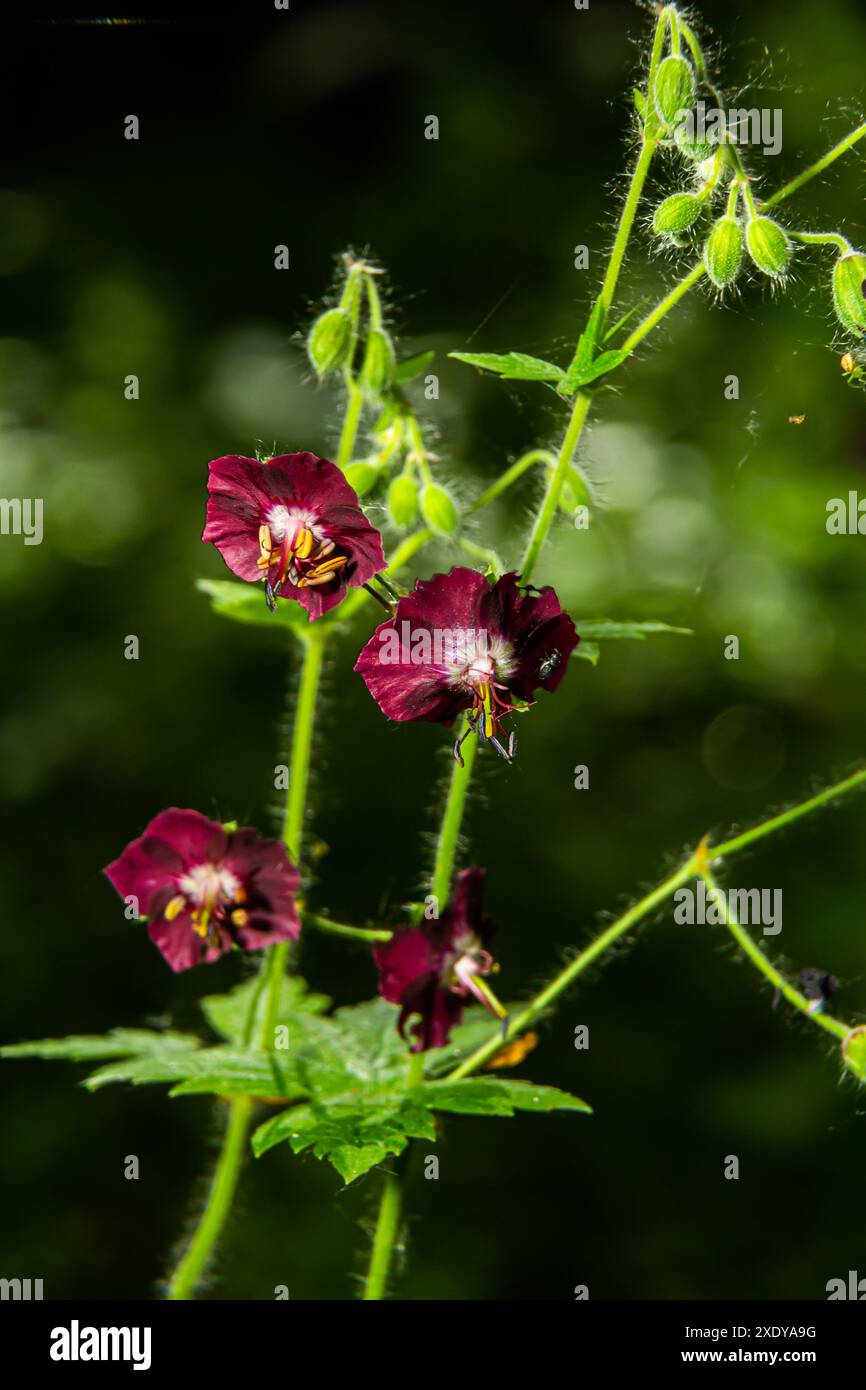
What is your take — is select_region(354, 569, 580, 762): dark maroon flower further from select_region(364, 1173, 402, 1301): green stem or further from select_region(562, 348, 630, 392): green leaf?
select_region(364, 1173, 402, 1301): green stem

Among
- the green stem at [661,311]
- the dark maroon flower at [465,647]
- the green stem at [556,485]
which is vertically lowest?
the dark maroon flower at [465,647]

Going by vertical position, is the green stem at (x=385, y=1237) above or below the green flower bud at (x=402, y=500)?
below

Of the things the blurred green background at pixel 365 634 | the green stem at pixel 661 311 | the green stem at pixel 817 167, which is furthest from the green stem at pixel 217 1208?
the blurred green background at pixel 365 634

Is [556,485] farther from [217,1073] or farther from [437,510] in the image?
[217,1073]

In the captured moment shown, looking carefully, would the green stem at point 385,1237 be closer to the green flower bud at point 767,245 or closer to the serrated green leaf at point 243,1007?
the serrated green leaf at point 243,1007

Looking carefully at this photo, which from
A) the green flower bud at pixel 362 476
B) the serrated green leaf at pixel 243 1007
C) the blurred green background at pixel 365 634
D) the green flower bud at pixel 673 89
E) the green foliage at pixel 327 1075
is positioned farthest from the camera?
the blurred green background at pixel 365 634

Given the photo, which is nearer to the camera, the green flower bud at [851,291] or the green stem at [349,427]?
the green flower bud at [851,291]

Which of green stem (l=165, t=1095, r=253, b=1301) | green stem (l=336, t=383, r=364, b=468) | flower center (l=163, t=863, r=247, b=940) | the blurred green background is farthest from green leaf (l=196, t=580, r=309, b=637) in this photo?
the blurred green background
